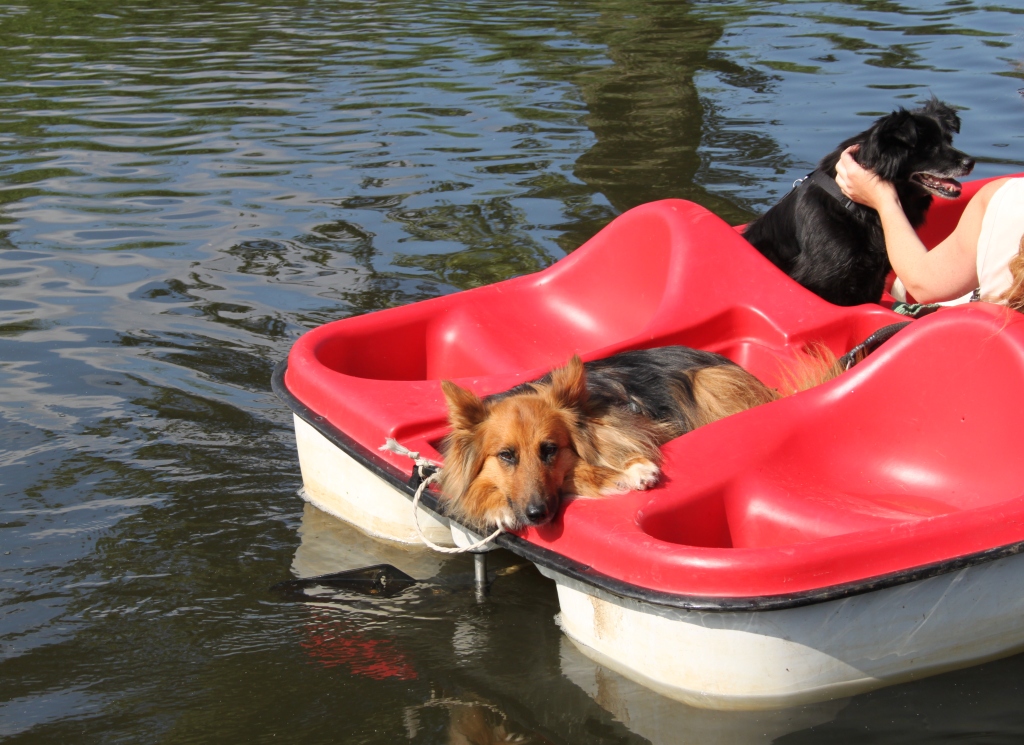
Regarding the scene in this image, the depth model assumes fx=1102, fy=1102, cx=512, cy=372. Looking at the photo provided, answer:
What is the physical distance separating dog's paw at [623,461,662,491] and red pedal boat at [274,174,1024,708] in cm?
3

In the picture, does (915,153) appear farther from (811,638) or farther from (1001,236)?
(811,638)

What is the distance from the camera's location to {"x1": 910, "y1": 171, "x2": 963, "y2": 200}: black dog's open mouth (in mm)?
4305

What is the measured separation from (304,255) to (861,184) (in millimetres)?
3382

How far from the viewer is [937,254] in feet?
12.0

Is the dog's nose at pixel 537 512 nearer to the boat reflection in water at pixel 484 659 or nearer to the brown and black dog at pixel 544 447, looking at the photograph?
the brown and black dog at pixel 544 447

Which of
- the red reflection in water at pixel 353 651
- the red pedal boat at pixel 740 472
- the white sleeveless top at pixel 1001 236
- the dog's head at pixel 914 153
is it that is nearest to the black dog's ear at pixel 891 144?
the dog's head at pixel 914 153

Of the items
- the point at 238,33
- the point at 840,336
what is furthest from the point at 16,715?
the point at 238,33

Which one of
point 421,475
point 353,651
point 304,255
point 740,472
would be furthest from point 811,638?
point 304,255

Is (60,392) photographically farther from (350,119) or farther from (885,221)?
(350,119)

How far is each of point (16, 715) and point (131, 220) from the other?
15.1 ft

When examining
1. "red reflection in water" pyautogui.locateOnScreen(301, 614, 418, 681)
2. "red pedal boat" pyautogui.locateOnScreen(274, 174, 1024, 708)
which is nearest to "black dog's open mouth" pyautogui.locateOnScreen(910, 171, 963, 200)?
"red pedal boat" pyautogui.locateOnScreen(274, 174, 1024, 708)

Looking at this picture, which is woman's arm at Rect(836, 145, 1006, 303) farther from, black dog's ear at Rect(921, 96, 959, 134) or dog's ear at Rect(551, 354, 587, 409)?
dog's ear at Rect(551, 354, 587, 409)

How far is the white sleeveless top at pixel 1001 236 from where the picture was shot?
3432 mm

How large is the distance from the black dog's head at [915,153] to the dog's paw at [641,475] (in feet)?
6.00
